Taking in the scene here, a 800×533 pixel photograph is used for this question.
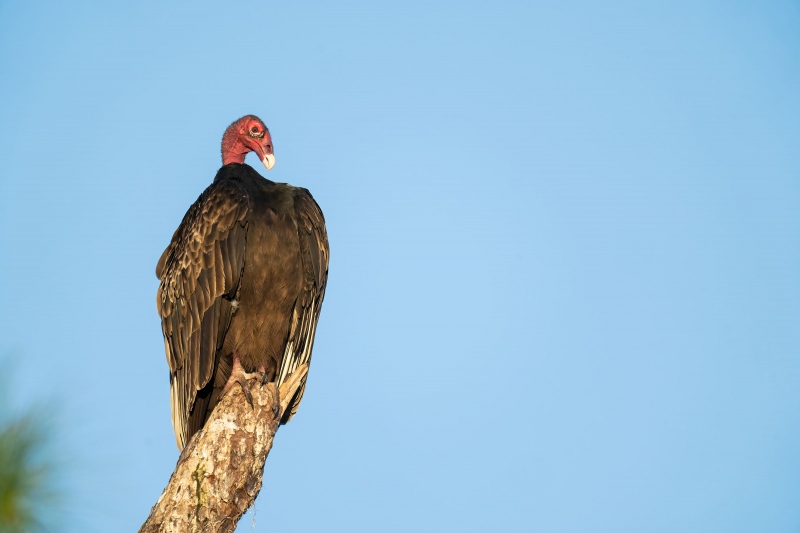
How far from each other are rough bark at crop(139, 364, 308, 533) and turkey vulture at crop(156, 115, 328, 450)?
29.0 inches

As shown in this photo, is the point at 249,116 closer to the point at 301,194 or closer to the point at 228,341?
the point at 301,194

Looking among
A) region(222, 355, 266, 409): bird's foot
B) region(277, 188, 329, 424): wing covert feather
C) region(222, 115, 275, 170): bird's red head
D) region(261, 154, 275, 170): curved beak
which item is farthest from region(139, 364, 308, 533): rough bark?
region(222, 115, 275, 170): bird's red head

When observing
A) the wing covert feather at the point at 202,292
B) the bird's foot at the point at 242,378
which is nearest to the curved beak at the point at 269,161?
the wing covert feather at the point at 202,292

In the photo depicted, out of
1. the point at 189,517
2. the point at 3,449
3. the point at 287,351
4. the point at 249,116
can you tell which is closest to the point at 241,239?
the point at 287,351

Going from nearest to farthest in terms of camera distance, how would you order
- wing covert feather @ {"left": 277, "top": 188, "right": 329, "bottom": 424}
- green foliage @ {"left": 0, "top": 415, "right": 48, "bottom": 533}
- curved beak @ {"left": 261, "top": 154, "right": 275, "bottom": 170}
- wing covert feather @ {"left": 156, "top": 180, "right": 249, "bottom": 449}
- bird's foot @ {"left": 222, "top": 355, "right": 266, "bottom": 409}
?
green foliage @ {"left": 0, "top": 415, "right": 48, "bottom": 533}, bird's foot @ {"left": 222, "top": 355, "right": 266, "bottom": 409}, wing covert feather @ {"left": 156, "top": 180, "right": 249, "bottom": 449}, wing covert feather @ {"left": 277, "top": 188, "right": 329, "bottom": 424}, curved beak @ {"left": 261, "top": 154, "right": 275, "bottom": 170}

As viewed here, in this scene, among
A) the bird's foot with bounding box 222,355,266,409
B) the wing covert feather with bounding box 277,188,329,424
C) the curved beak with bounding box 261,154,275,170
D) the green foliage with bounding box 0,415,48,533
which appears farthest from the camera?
the curved beak with bounding box 261,154,275,170

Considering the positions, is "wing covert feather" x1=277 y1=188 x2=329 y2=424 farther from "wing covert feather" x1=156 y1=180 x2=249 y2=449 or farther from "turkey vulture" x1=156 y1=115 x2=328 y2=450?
"wing covert feather" x1=156 y1=180 x2=249 y2=449

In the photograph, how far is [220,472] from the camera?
4.37 meters

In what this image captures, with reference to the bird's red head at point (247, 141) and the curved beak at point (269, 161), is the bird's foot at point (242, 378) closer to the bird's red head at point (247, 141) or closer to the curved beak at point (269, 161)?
the curved beak at point (269, 161)

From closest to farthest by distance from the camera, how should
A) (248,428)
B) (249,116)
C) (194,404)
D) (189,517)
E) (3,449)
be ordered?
(3,449) < (189,517) < (248,428) < (194,404) < (249,116)

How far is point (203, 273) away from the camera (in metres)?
5.69

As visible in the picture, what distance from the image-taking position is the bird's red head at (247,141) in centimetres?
667

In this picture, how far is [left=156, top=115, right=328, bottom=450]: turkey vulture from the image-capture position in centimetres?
563

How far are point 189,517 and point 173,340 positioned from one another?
6.01 feet
